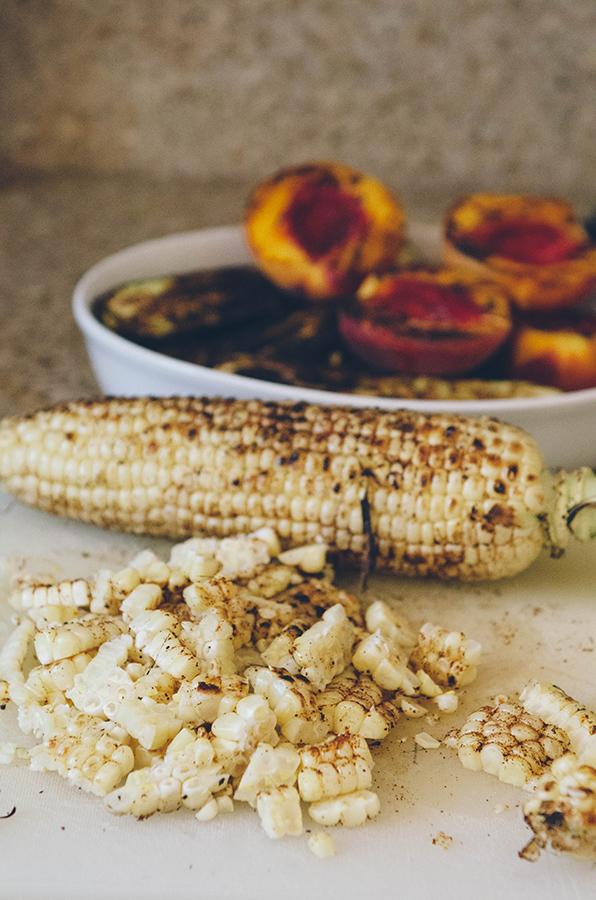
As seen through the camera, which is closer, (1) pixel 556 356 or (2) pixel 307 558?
(2) pixel 307 558

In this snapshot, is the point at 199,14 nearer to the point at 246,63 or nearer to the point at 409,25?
the point at 246,63

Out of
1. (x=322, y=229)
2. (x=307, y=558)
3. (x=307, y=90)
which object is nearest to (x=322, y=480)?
(x=307, y=558)

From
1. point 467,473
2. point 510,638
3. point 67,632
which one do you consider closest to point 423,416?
point 467,473

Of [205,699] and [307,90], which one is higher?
[307,90]

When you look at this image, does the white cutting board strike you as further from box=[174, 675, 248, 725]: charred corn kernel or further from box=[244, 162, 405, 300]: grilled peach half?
box=[244, 162, 405, 300]: grilled peach half

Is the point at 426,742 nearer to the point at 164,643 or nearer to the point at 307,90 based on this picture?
the point at 164,643

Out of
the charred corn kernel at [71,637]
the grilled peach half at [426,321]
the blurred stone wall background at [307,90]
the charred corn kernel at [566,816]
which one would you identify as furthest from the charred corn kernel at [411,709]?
the blurred stone wall background at [307,90]
